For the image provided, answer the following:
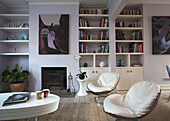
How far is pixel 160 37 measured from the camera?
3.77 m

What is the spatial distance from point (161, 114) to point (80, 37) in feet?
9.47

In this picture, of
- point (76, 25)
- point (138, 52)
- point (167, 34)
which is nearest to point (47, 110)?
point (76, 25)

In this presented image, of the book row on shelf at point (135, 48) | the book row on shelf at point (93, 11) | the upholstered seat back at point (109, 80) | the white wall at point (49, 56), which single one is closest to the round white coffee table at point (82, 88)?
the white wall at point (49, 56)

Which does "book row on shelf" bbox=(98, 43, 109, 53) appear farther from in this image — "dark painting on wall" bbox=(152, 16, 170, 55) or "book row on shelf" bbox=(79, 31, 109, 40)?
Answer: "dark painting on wall" bbox=(152, 16, 170, 55)

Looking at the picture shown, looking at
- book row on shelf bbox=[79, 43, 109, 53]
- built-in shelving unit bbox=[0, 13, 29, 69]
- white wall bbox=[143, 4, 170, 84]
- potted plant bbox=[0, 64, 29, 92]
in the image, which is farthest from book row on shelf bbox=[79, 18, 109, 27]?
potted plant bbox=[0, 64, 29, 92]

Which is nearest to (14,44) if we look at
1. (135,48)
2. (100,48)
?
(100,48)

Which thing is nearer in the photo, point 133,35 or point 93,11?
point 93,11

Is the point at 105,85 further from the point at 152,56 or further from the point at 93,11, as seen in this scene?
the point at 93,11

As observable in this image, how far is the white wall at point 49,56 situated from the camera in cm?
366

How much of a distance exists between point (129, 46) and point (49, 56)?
112 inches

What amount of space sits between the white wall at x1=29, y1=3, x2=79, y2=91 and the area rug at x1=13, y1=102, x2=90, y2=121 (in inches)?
54.2

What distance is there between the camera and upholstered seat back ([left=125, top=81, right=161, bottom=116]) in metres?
1.34

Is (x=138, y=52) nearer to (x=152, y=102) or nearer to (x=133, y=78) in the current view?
(x=133, y=78)

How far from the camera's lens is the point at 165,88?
3.77m
